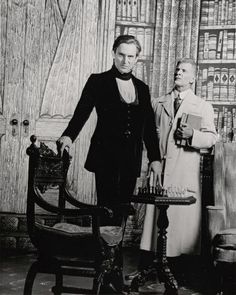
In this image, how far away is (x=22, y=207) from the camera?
194 inches

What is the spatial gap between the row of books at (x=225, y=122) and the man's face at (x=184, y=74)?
3.61 feet

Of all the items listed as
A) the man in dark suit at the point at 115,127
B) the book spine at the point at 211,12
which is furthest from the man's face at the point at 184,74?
the book spine at the point at 211,12

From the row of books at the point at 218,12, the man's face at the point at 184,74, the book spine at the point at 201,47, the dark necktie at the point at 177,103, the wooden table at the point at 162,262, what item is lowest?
the wooden table at the point at 162,262

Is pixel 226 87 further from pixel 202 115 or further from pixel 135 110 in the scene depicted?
pixel 135 110

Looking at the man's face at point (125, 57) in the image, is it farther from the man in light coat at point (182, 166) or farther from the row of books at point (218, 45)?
the row of books at point (218, 45)

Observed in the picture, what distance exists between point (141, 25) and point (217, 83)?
0.93 metres

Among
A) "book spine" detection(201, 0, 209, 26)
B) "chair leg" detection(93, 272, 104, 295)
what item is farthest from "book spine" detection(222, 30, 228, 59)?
"chair leg" detection(93, 272, 104, 295)

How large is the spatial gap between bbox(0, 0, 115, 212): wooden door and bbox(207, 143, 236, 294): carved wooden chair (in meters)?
1.58

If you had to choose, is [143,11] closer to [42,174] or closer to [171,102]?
[171,102]

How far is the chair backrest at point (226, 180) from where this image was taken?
3639 millimetres

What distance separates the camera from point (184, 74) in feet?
12.7

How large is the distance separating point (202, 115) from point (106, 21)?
5.30 feet

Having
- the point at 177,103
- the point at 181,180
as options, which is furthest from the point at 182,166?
the point at 177,103

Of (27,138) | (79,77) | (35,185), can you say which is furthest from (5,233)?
(35,185)
